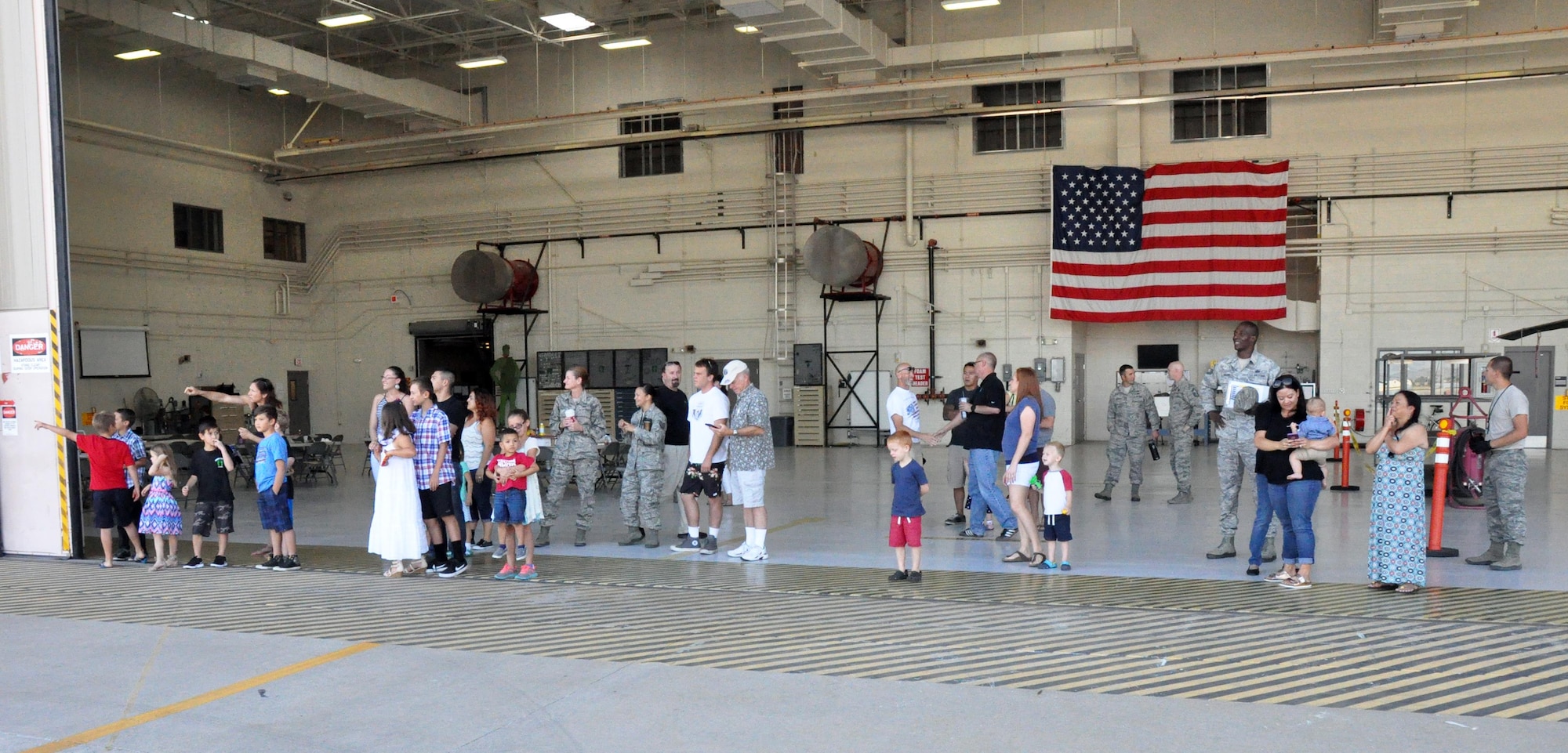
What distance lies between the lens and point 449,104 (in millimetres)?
21797

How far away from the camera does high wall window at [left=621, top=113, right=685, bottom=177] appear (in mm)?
22531

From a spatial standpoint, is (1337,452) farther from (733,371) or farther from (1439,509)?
(733,371)

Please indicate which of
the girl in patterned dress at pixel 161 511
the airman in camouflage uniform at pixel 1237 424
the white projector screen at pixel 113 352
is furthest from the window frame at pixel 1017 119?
the white projector screen at pixel 113 352

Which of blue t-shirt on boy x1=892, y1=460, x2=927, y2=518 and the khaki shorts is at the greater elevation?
the khaki shorts

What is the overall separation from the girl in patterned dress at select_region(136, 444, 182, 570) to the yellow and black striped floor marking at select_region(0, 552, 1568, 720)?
0.68 m

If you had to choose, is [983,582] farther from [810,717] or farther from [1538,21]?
[1538,21]

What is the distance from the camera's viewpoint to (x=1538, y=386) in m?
18.3

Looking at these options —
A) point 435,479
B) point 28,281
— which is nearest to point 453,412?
point 435,479

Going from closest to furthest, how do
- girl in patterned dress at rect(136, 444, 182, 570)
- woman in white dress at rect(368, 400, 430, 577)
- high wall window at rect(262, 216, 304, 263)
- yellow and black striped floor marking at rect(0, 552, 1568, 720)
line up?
yellow and black striped floor marking at rect(0, 552, 1568, 720) → woman in white dress at rect(368, 400, 430, 577) → girl in patterned dress at rect(136, 444, 182, 570) → high wall window at rect(262, 216, 304, 263)

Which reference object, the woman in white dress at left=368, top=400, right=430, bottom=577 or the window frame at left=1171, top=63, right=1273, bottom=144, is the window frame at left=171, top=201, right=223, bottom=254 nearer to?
the woman in white dress at left=368, top=400, right=430, bottom=577

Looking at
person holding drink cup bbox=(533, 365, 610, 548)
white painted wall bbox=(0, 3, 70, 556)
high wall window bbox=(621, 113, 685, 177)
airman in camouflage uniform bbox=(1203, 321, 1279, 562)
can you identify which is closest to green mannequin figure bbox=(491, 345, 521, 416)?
high wall window bbox=(621, 113, 685, 177)

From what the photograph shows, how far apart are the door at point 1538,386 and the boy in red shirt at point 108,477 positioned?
19.2 metres

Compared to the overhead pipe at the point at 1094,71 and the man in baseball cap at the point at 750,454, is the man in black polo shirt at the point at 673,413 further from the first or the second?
the overhead pipe at the point at 1094,71

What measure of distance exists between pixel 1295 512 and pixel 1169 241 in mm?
13552
